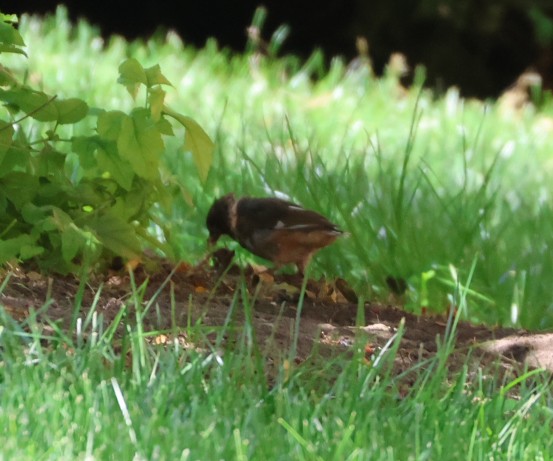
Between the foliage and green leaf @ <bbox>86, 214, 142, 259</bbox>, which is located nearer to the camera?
the foliage

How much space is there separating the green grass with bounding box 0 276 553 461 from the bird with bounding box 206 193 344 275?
1.29 m

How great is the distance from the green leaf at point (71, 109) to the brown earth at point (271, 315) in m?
0.50

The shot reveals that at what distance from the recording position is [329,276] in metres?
4.67

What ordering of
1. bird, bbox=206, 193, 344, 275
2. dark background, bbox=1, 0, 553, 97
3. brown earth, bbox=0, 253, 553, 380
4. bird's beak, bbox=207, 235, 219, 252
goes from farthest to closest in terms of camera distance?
dark background, bbox=1, 0, 553, 97
bird's beak, bbox=207, 235, 219, 252
bird, bbox=206, 193, 344, 275
brown earth, bbox=0, 253, 553, 380

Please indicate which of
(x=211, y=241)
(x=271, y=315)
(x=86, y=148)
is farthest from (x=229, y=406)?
(x=211, y=241)

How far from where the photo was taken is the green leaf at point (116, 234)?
3648mm

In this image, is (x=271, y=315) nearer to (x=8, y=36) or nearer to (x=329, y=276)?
(x=329, y=276)

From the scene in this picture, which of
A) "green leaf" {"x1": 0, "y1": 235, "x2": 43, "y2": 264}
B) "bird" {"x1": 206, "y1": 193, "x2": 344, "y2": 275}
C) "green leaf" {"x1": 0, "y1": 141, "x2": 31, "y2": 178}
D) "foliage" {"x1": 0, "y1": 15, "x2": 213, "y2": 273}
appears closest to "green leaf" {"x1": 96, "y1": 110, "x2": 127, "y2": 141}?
"foliage" {"x1": 0, "y1": 15, "x2": 213, "y2": 273}

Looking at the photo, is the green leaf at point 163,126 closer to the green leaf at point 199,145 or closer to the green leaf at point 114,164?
the green leaf at point 199,145

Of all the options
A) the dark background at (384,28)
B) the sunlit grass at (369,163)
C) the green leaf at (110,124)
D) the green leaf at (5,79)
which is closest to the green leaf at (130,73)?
the green leaf at (110,124)

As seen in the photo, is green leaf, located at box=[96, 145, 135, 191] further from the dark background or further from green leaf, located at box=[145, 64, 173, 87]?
the dark background

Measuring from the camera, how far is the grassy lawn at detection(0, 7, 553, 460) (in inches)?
97.9

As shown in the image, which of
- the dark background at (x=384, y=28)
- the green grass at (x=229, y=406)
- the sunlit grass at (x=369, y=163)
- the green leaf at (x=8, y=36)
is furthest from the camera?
the dark background at (x=384, y=28)

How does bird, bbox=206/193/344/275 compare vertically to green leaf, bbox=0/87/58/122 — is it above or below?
below
